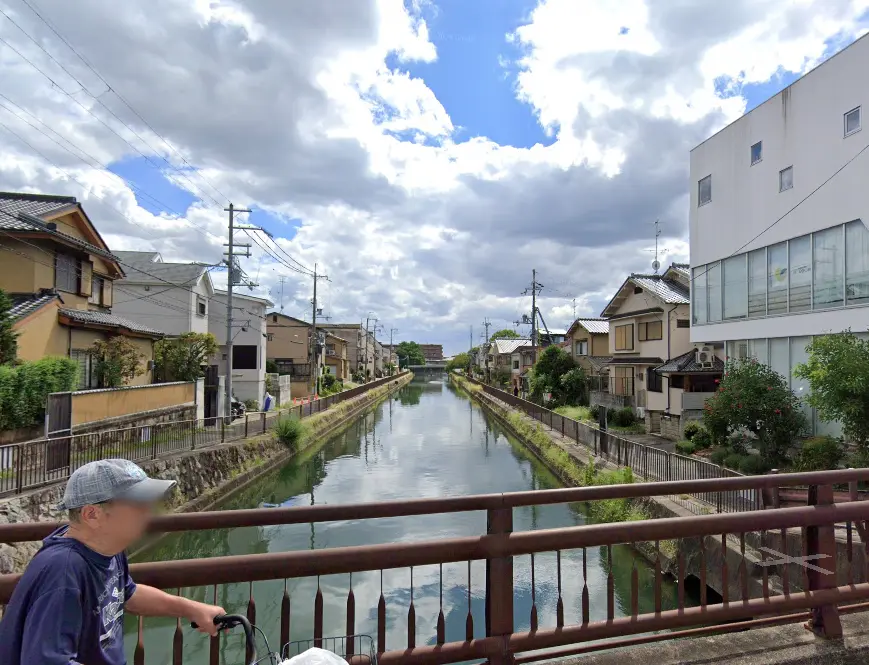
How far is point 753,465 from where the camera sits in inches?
470

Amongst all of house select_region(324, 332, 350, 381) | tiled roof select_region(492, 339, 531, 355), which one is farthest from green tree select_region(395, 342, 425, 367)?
house select_region(324, 332, 350, 381)

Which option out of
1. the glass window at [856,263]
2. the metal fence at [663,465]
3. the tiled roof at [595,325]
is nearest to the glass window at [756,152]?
the glass window at [856,263]

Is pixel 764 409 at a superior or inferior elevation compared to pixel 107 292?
inferior

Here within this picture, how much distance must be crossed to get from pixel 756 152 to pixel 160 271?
1087 inches

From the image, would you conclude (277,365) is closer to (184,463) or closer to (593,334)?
(593,334)

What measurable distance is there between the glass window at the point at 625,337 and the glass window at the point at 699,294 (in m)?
9.50

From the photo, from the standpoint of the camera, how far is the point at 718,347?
20.4m

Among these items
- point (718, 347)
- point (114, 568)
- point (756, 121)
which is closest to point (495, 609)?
point (114, 568)

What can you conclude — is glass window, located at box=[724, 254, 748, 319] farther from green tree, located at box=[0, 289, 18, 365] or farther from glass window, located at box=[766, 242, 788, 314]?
green tree, located at box=[0, 289, 18, 365]

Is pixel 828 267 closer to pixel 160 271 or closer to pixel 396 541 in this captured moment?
pixel 396 541

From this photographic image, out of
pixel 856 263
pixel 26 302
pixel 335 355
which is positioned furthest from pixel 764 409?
pixel 335 355

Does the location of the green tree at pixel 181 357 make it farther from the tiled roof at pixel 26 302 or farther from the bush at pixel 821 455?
the bush at pixel 821 455

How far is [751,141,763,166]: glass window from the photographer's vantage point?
14469 mm

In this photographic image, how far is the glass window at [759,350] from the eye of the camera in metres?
14.3
